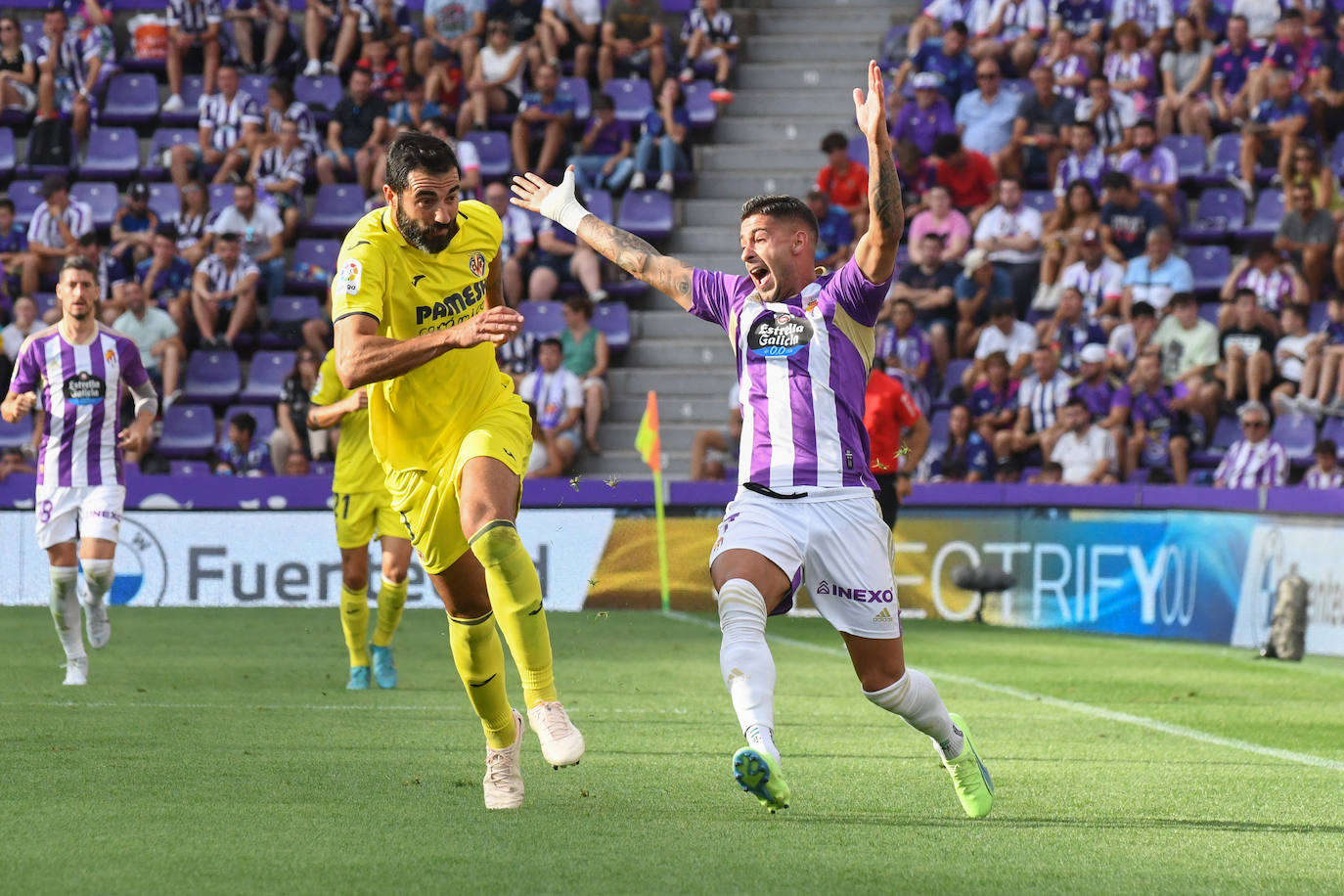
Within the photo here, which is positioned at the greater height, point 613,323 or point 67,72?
point 67,72

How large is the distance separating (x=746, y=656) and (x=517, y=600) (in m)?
0.88

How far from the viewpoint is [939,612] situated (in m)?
17.1

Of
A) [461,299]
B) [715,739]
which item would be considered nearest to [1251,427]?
[715,739]

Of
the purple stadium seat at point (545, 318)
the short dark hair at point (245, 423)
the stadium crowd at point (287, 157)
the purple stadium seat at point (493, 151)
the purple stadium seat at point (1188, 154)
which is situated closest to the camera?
the short dark hair at point (245, 423)

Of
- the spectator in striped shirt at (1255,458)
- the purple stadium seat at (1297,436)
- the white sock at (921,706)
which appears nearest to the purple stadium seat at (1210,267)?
the purple stadium seat at (1297,436)

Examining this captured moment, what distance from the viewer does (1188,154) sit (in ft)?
65.6

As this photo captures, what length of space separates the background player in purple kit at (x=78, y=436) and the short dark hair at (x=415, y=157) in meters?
4.72

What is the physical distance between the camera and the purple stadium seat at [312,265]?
20297 mm

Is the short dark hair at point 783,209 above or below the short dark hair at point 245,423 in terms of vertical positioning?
above

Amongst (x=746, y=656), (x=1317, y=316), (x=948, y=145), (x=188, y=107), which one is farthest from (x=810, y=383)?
(x=188, y=107)

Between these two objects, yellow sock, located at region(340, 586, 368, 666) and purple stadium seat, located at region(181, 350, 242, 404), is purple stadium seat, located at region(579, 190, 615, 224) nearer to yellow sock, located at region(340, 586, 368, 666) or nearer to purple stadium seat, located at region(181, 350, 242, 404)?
purple stadium seat, located at region(181, 350, 242, 404)

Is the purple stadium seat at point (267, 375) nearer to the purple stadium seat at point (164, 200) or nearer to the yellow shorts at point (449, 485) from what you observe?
the purple stadium seat at point (164, 200)

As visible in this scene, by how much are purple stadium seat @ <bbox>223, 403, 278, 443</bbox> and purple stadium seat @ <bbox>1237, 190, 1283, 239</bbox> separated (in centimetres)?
1043

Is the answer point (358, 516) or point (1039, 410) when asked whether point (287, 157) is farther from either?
point (358, 516)
